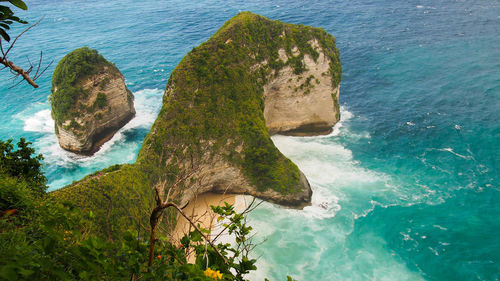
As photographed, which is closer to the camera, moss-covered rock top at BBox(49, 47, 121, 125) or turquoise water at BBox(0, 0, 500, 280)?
turquoise water at BBox(0, 0, 500, 280)

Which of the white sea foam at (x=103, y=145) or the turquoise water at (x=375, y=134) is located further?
the white sea foam at (x=103, y=145)

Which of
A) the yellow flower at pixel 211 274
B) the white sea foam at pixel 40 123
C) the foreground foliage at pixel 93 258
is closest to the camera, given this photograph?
the foreground foliage at pixel 93 258

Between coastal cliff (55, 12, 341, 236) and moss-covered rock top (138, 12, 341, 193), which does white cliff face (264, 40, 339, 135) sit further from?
moss-covered rock top (138, 12, 341, 193)

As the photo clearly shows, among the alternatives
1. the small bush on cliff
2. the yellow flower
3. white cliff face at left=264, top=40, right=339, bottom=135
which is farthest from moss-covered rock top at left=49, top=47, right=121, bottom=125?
the yellow flower

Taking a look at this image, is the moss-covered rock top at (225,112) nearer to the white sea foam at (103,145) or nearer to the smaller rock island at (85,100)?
the white sea foam at (103,145)

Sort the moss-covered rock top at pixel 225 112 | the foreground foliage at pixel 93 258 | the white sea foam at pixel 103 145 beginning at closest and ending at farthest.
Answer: the foreground foliage at pixel 93 258 < the moss-covered rock top at pixel 225 112 < the white sea foam at pixel 103 145

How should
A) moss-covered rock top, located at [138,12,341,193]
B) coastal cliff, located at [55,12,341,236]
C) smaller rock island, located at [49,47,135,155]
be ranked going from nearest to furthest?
1. coastal cliff, located at [55,12,341,236]
2. moss-covered rock top, located at [138,12,341,193]
3. smaller rock island, located at [49,47,135,155]

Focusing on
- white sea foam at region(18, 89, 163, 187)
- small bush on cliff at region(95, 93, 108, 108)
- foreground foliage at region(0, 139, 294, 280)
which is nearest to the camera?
foreground foliage at region(0, 139, 294, 280)

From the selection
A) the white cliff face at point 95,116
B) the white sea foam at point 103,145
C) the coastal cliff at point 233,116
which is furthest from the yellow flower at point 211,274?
the white cliff face at point 95,116

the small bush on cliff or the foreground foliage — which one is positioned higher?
the foreground foliage
